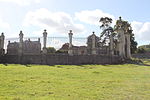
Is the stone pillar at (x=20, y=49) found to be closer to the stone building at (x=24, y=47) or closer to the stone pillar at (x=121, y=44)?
the stone building at (x=24, y=47)

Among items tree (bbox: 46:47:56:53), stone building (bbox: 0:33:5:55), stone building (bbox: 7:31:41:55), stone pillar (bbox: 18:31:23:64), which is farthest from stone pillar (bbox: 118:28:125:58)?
stone building (bbox: 0:33:5:55)

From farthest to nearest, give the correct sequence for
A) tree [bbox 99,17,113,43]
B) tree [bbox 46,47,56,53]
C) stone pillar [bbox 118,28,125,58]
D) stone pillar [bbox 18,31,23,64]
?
tree [bbox 99,17,113,43]
stone pillar [bbox 118,28,125,58]
tree [bbox 46,47,56,53]
stone pillar [bbox 18,31,23,64]

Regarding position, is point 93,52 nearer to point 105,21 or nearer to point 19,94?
point 19,94

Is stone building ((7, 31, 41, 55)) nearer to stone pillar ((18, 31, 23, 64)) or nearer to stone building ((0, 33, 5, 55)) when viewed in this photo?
stone pillar ((18, 31, 23, 64))

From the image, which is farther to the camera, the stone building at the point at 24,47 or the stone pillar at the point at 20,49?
the stone building at the point at 24,47

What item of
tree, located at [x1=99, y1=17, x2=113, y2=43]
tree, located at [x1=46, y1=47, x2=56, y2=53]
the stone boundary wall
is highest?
tree, located at [x1=99, y1=17, x2=113, y2=43]

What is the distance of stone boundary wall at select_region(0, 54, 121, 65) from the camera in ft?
83.8

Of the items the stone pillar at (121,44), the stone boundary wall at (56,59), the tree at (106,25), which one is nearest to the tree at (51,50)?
the stone boundary wall at (56,59)

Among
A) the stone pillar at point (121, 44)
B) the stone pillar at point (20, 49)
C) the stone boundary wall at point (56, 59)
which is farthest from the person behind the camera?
the stone pillar at point (121, 44)

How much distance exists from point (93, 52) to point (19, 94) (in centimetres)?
2025

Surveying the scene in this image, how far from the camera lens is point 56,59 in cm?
2558

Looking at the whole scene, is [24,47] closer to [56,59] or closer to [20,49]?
[20,49]

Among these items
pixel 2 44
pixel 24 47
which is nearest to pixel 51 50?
pixel 24 47

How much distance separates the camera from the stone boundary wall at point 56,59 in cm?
2555
